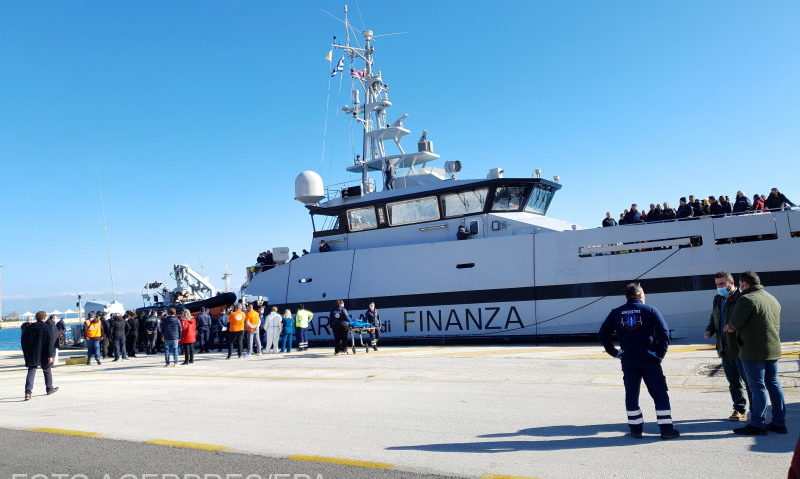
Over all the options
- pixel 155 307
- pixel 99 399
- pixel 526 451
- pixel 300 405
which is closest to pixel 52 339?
pixel 99 399

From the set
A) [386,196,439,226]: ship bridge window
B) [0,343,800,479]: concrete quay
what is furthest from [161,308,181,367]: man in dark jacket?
[386,196,439,226]: ship bridge window

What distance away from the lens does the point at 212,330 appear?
60.2ft

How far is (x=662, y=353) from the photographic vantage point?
5227 millimetres

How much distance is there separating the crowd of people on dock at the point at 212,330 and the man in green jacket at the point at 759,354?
9.48 metres

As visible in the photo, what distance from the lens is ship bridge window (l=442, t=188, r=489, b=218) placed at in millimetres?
16812

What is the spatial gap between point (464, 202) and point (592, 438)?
12.1 m

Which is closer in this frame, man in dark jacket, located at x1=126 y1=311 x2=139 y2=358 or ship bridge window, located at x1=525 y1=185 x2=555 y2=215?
man in dark jacket, located at x1=126 y1=311 x2=139 y2=358

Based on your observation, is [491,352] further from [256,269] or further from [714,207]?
[256,269]

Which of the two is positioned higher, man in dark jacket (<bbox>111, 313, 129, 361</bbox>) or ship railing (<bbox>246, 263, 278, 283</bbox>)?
ship railing (<bbox>246, 263, 278, 283</bbox>)

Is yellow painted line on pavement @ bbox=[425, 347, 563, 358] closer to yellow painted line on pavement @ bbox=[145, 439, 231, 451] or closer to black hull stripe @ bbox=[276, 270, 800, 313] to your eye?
black hull stripe @ bbox=[276, 270, 800, 313]

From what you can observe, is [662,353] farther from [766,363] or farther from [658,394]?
[766,363]

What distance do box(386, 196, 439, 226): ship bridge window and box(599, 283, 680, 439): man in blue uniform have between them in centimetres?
1219

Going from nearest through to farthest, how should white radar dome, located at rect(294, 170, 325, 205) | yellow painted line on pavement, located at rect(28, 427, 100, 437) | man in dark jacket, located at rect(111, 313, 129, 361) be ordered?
yellow painted line on pavement, located at rect(28, 427, 100, 437) → man in dark jacket, located at rect(111, 313, 129, 361) → white radar dome, located at rect(294, 170, 325, 205)

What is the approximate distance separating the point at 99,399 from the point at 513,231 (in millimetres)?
10887
